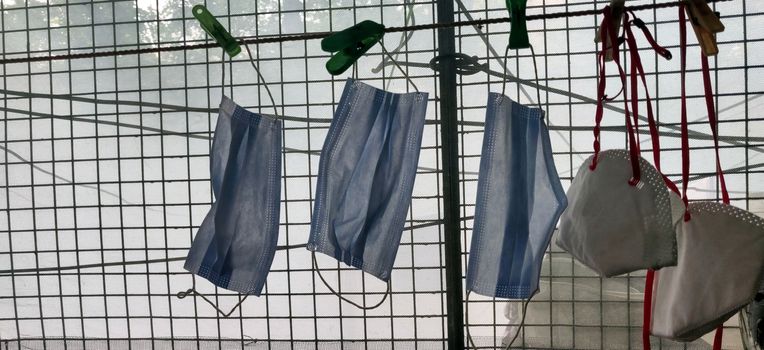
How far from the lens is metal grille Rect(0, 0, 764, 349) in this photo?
6.66 feet

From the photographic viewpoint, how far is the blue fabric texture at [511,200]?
159 cm

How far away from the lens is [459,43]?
81.0 inches

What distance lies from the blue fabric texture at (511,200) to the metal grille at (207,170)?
0.42 metres

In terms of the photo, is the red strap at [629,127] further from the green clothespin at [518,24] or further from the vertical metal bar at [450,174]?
the vertical metal bar at [450,174]

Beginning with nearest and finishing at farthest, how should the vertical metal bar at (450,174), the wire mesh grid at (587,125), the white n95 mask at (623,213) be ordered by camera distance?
1. the white n95 mask at (623,213)
2. the vertical metal bar at (450,174)
3. the wire mesh grid at (587,125)

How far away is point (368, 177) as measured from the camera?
167 cm

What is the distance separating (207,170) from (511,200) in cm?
104

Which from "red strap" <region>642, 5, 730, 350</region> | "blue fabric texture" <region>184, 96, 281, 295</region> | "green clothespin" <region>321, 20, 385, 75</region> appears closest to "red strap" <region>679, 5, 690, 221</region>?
"red strap" <region>642, 5, 730, 350</region>

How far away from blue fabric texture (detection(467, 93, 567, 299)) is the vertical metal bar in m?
0.12

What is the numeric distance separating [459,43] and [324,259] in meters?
0.82

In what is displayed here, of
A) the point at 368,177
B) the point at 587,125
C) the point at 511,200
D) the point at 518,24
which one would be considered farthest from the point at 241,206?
the point at 587,125

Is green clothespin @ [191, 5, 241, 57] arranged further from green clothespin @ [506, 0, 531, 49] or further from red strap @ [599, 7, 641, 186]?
red strap @ [599, 7, 641, 186]

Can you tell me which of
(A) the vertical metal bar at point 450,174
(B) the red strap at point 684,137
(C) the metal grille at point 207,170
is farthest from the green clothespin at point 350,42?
(B) the red strap at point 684,137

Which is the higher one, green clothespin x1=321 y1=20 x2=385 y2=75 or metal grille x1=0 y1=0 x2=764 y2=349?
green clothespin x1=321 y1=20 x2=385 y2=75
